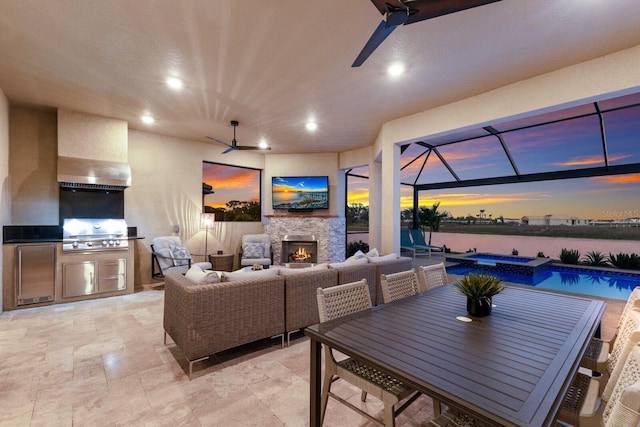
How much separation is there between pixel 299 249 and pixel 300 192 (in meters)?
1.48

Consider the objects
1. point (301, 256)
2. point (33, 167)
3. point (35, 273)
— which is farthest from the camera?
point (301, 256)

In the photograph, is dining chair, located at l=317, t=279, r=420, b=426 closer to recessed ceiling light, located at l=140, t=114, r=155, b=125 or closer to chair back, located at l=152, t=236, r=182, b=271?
chair back, located at l=152, t=236, r=182, b=271

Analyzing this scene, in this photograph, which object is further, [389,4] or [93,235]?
[93,235]

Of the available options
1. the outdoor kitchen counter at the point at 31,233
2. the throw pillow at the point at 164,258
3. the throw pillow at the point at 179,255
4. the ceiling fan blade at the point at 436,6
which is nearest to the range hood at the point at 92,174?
the outdoor kitchen counter at the point at 31,233

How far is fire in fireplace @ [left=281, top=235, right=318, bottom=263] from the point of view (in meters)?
7.27

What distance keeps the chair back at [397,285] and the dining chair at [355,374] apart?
0.19 metres

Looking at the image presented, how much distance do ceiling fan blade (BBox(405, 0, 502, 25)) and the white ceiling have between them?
0.67 metres

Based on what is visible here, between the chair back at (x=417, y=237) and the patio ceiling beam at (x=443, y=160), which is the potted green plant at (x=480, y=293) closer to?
the patio ceiling beam at (x=443, y=160)

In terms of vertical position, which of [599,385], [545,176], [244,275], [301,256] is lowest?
[301,256]

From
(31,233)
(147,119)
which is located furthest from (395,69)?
(31,233)

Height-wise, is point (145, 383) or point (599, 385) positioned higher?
point (599, 385)

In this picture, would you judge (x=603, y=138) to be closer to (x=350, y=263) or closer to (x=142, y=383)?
(x=350, y=263)

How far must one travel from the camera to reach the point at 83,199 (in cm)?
503

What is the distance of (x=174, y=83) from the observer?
3.64 metres
